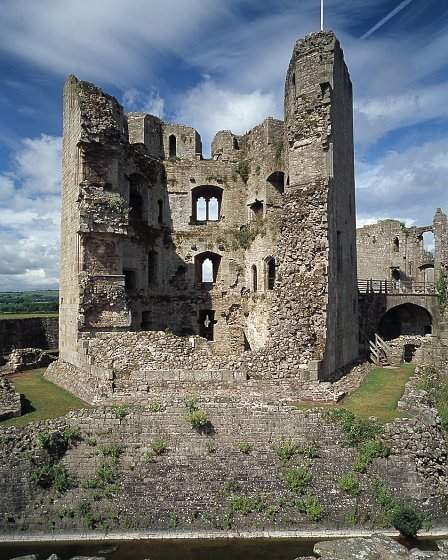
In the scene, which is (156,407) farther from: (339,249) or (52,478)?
(339,249)

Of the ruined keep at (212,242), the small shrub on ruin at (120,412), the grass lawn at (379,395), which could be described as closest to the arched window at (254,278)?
→ the ruined keep at (212,242)

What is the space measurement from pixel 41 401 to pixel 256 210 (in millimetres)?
14871

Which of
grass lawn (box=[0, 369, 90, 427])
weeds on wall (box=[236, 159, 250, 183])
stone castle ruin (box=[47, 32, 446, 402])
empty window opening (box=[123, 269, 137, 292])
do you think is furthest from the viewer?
weeds on wall (box=[236, 159, 250, 183])

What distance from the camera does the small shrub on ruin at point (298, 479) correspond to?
1241 centimetres

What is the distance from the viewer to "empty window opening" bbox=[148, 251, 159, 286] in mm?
25328

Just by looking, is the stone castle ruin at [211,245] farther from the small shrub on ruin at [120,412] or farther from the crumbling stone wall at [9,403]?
the crumbling stone wall at [9,403]

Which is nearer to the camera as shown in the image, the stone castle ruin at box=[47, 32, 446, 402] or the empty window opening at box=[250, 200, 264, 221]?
the stone castle ruin at box=[47, 32, 446, 402]

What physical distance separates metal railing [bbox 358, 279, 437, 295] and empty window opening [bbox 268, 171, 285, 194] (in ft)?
28.5

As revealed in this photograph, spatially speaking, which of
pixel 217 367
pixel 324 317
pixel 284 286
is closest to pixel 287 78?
pixel 284 286

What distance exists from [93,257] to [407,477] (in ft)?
47.2

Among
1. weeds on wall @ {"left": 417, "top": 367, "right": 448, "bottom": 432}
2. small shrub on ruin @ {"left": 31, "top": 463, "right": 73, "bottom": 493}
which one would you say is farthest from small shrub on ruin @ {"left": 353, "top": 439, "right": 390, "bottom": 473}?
small shrub on ruin @ {"left": 31, "top": 463, "right": 73, "bottom": 493}

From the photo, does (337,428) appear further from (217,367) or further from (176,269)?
(176,269)

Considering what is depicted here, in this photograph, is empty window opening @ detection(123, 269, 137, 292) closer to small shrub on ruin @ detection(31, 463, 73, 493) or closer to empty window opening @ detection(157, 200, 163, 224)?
empty window opening @ detection(157, 200, 163, 224)

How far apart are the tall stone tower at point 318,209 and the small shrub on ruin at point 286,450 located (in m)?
4.25
